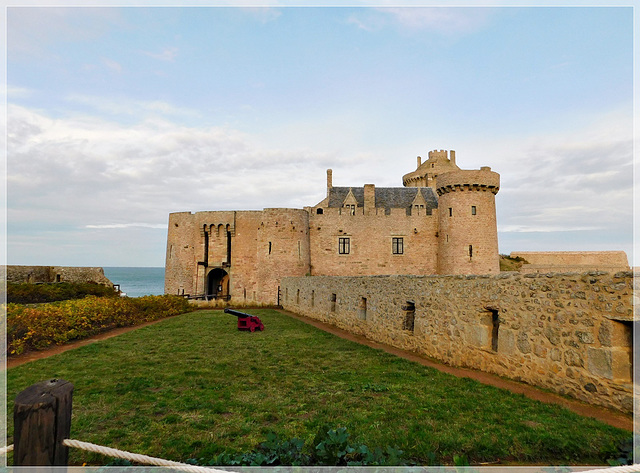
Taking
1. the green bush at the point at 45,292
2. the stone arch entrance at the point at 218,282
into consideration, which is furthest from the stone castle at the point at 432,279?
the green bush at the point at 45,292

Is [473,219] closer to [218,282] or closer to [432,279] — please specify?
[432,279]

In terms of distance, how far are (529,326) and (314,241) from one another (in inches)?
1114

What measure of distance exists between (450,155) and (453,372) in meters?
42.9

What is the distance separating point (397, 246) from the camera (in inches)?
1383

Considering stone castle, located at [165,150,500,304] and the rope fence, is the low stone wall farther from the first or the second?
stone castle, located at [165,150,500,304]

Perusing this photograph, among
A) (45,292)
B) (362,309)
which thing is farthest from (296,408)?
(45,292)

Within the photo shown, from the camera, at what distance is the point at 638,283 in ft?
18.1

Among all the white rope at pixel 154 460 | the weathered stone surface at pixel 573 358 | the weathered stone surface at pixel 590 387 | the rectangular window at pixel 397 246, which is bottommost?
the weathered stone surface at pixel 590 387

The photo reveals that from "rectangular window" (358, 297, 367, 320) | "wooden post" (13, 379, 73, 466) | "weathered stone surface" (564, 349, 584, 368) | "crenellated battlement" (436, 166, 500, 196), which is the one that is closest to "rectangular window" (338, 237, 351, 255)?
"crenellated battlement" (436, 166, 500, 196)

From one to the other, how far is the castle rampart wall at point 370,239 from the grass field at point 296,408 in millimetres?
24562

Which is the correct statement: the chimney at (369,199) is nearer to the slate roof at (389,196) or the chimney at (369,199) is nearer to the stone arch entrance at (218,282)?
Answer: the slate roof at (389,196)

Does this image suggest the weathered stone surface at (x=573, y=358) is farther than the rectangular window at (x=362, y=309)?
No

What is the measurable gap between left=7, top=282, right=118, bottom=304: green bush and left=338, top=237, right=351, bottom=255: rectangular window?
19.4 m

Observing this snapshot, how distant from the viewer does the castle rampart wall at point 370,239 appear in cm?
3484
